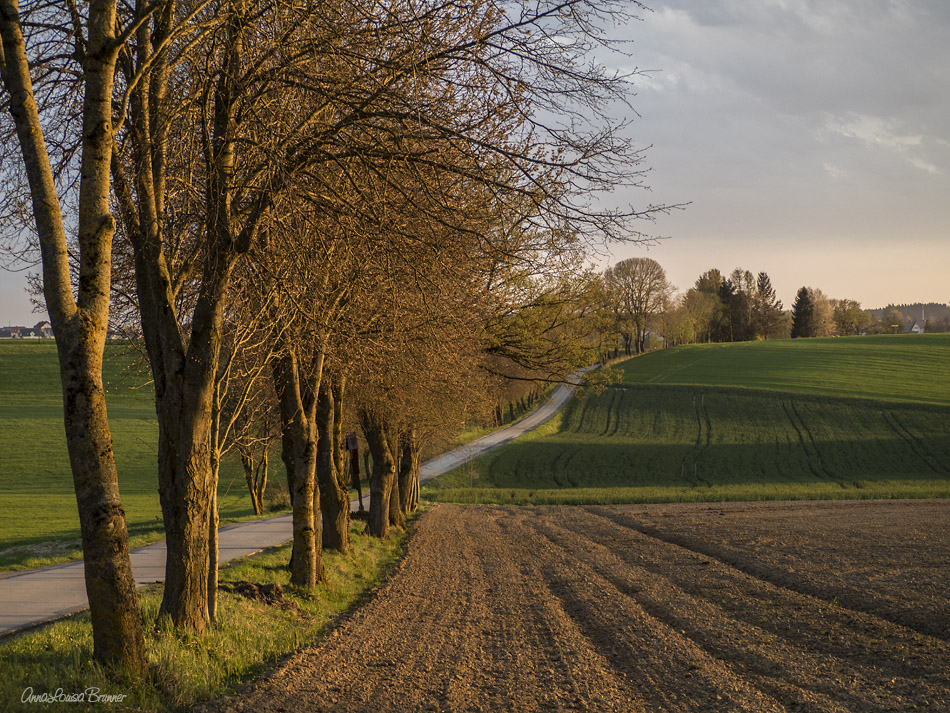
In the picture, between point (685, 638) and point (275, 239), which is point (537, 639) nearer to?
point (685, 638)

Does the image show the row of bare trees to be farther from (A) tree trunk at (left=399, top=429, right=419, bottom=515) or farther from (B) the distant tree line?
(B) the distant tree line

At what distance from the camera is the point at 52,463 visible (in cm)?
4641

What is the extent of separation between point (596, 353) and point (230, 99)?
1133cm

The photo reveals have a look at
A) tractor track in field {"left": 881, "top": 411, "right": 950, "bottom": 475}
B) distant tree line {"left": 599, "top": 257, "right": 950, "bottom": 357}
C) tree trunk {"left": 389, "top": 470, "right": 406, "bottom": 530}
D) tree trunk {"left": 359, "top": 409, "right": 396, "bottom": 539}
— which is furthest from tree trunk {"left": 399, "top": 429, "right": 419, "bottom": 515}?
distant tree line {"left": 599, "top": 257, "right": 950, "bottom": 357}

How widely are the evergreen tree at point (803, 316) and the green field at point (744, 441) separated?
47329 millimetres

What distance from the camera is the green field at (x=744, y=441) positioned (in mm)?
46344

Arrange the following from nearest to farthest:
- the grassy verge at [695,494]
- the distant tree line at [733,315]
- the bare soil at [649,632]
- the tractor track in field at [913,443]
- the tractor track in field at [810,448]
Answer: the bare soil at [649,632], the grassy verge at [695,494], the tractor track in field at [810,448], the tractor track in field at [913,443], the distant tree line at [733,315]

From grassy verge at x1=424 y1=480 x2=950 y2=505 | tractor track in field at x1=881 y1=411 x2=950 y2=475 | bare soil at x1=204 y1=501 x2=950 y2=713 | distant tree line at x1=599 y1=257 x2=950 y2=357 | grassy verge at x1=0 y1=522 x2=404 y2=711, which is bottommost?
grassy verge at x1=424 y1=480 x2=950 y2=505

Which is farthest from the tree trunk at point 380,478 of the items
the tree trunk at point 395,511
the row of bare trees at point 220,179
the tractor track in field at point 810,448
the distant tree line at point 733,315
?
the distant tree line at point 733,315

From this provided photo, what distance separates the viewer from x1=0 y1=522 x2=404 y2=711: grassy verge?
Result: 562 cm

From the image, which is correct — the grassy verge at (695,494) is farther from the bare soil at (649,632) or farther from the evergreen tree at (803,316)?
the evergreen tree at (803,316)

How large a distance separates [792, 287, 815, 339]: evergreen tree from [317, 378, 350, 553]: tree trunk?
14056cm

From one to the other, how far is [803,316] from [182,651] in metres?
151

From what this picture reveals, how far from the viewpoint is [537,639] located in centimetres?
1036
